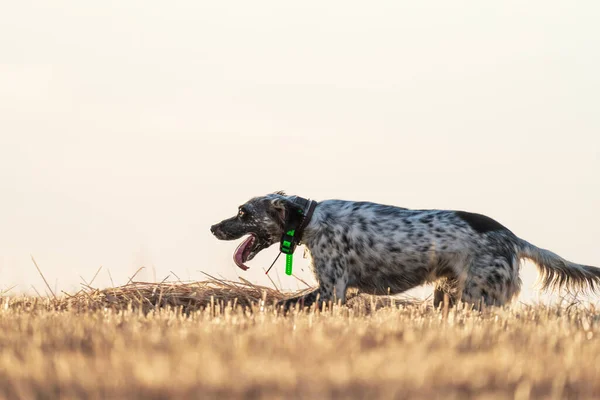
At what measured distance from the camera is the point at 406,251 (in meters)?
8.20

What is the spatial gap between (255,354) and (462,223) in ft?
13.9

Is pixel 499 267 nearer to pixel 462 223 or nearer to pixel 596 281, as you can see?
pixel 462 223

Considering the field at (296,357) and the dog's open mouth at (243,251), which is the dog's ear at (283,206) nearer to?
the dog's open mouth at (243,251)

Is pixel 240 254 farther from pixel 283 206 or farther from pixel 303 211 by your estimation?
pixel 303 211

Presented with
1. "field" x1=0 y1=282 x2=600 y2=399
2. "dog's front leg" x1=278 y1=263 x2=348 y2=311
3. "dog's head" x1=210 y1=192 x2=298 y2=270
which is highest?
"dog's head" x1=210 y1=192 x2=298 y2=270

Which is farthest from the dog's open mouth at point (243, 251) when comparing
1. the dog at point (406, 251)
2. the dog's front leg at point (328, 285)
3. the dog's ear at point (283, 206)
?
the dog's front leg at point (328, 285)

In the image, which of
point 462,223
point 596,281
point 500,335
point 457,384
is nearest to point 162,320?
point 500,335

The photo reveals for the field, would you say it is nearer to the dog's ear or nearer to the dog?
the dog

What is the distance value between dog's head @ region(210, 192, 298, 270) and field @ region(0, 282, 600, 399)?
2.07 meters

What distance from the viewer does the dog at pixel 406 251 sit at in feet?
26.6

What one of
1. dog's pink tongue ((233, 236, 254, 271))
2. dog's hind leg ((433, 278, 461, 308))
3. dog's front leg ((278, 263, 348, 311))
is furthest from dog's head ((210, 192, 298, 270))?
dog's hind leg ((433, 278, 461, 308))

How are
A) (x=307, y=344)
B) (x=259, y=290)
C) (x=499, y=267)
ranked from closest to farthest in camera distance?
(x=307, y=344), (x=499, y=267), (x=259, y=290)

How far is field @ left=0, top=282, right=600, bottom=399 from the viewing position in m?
3.70

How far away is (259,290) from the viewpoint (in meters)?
9.00
